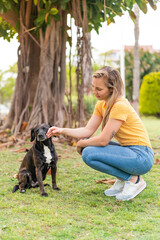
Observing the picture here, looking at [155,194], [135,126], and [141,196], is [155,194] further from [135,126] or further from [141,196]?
[135,126]

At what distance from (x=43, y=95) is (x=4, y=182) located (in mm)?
2929

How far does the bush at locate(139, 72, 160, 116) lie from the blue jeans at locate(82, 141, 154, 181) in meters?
14.4

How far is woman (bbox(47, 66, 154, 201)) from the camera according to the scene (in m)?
3.17

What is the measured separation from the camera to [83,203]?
10.5 ft

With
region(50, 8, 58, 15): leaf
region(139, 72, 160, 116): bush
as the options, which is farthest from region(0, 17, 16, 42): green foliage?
region(139, 72, 160, 116): bush

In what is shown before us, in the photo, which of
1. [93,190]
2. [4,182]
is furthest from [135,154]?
[4,182]

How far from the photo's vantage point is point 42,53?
6648 millimetres

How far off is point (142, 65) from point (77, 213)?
864 inches

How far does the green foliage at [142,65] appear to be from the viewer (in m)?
23.3

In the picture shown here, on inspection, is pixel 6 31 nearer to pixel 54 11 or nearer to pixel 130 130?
pixel 54 11

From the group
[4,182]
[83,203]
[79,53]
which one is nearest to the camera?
[83,203]

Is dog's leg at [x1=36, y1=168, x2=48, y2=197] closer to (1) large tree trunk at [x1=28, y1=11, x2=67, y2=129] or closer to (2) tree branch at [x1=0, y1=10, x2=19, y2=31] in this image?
(1) large tree trunk at [x1=28, y1=11, x2=67, y2=129]

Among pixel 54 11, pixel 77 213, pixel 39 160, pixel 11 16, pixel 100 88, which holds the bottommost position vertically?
pixel 77 213

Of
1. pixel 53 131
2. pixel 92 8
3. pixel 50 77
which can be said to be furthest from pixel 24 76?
pixel 53 131
